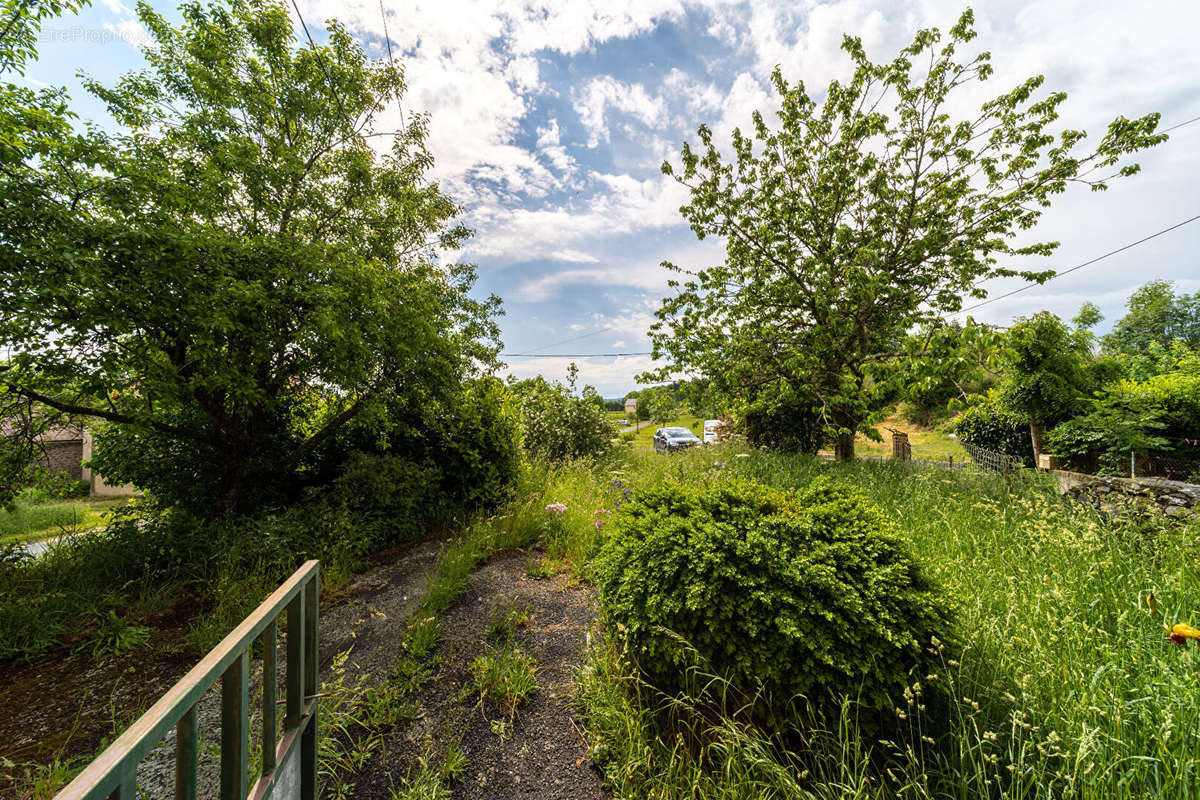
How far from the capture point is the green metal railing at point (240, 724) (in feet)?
2.05

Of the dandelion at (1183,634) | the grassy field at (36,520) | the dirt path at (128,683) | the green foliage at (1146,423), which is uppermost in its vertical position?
the green foliage at (1146,423)

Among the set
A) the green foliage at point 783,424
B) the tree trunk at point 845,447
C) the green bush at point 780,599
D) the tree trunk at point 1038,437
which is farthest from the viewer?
the green foliage at point 783,424

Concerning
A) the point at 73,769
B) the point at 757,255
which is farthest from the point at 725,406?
the point at 73,769

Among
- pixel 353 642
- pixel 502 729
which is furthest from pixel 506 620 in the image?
pixel 353 642

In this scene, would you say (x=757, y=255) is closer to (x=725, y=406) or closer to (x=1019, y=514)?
(x=725, y=406)

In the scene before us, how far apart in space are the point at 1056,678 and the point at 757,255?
7.03 meters

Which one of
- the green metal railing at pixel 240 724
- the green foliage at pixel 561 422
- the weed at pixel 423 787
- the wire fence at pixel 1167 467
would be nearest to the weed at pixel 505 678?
the weed at pixel 423 787

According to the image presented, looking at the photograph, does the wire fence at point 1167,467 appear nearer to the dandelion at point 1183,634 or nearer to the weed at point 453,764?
the dandelion at point 1183,634

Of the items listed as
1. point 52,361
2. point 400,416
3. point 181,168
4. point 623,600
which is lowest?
point 623,600

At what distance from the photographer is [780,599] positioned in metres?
1.97

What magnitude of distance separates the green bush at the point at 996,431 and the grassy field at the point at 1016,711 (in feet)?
23.8

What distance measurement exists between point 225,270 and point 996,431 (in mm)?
14925

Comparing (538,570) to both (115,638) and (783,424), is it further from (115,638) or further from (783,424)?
(783,424)

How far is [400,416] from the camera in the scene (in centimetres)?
584
